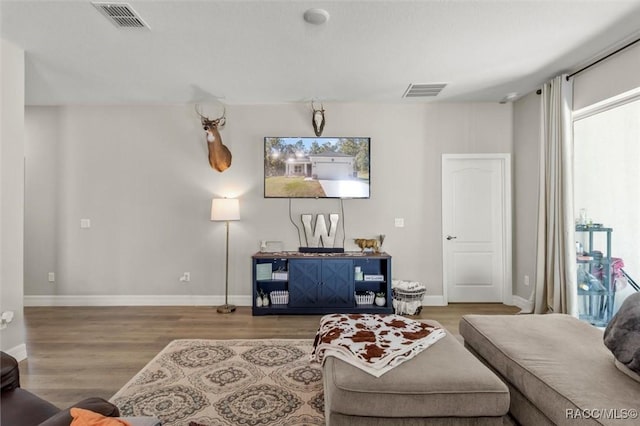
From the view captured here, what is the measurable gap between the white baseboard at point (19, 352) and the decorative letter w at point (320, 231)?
118 inches

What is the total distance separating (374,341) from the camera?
1974 millimetres

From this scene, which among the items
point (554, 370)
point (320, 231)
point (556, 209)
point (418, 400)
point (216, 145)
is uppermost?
point (216, 145)

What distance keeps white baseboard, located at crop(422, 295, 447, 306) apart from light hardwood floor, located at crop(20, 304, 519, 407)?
0.40ft

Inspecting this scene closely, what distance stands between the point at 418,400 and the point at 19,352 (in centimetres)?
336

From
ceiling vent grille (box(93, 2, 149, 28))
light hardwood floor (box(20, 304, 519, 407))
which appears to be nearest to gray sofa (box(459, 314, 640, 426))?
light hardwood floor (box(20, 304, 519, 407))

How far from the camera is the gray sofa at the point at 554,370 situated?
136 centimetres

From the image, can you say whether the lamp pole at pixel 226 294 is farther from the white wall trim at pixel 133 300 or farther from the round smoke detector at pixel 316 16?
the round smoke detector at pixel 316 16

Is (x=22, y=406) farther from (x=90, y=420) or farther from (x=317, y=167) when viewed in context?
(x=317, y=167)

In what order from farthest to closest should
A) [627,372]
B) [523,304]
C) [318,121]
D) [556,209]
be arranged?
[318,121]
[523,304]
[556,209]
[627,372]

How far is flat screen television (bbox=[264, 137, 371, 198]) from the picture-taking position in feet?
14.7

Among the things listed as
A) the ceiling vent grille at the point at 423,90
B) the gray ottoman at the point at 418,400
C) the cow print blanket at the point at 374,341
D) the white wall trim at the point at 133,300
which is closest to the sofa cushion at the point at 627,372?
the gray ottoman at the point at 418,400

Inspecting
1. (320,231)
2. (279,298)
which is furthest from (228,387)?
(320,231)

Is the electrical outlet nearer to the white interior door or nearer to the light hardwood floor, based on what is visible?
the light hardwood floor

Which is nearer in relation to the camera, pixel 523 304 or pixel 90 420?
pixel 90 420
